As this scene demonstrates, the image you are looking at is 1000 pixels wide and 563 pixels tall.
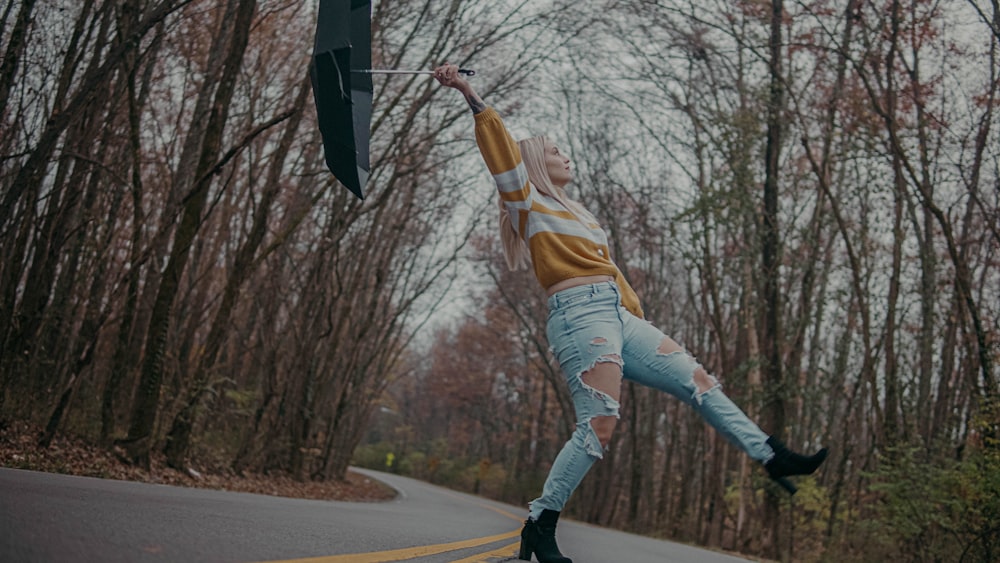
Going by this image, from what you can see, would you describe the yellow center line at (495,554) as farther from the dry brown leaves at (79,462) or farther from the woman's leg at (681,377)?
the dry brown leaves at (79,462)

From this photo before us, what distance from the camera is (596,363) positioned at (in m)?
3.84

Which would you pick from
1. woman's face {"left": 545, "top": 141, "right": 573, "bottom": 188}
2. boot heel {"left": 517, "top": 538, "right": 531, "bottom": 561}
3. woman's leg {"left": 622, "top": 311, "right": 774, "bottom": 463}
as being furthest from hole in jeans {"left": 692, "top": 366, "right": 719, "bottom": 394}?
woman's face {"left": 545, "top": 141, "right": 573, "bottom": 188}

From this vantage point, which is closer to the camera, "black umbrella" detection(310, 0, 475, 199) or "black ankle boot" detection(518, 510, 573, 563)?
"black ankle boot" detection(518, 510, 573, 563)

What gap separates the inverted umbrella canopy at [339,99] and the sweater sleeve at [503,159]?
2.64 feet

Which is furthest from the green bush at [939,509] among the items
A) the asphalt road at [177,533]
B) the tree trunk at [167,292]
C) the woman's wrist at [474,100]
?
the tree trunk at [167,292]

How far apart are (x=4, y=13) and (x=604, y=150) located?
14.4 meters

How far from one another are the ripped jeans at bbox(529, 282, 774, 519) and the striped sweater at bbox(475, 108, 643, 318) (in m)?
0.12

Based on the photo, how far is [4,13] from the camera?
8.87 meters

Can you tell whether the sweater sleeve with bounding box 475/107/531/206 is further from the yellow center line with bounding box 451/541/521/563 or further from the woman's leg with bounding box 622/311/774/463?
the yellow center line with bounding box 451/541/521/563

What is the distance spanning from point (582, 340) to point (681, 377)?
54 centimetres

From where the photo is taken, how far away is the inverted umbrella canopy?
4445mm

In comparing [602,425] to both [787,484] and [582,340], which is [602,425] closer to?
[582,340]

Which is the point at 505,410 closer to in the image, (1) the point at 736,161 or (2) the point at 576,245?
(1) the point at 736,161

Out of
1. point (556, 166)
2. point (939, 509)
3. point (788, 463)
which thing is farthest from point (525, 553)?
point (939, 509)
